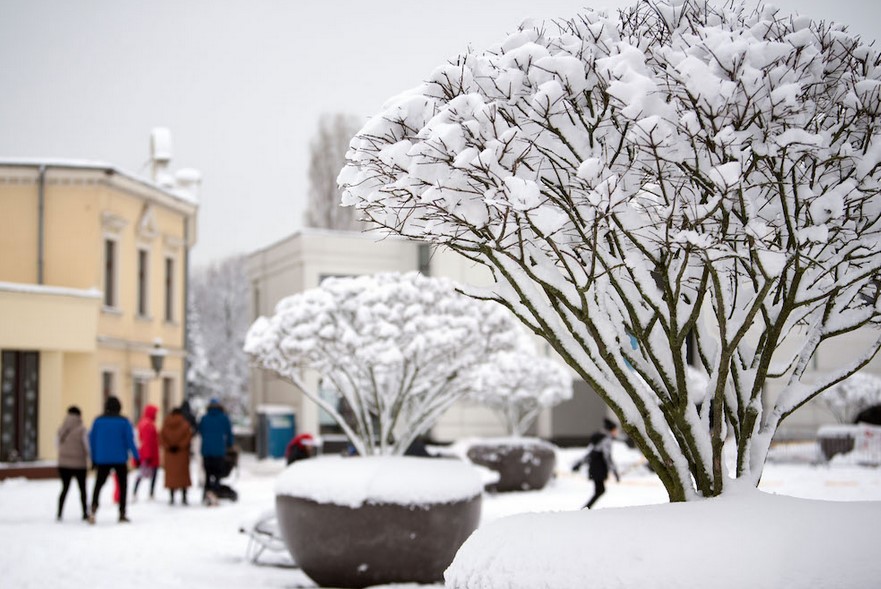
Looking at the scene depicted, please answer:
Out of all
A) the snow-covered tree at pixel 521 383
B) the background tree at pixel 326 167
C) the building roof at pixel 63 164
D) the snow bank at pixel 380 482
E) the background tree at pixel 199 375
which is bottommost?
the snow bank at pixel 380 482

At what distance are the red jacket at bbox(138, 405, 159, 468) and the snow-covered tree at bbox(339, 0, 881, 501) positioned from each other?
15.0 meters

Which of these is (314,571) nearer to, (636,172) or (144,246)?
(636,172)

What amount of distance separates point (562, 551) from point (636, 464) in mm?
26520

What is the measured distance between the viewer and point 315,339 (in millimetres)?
12586

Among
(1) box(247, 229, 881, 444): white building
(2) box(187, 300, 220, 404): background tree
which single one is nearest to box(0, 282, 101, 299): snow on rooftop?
(1) box(247, 229, 881, 444): white building

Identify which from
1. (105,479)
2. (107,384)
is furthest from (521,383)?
(105,479)

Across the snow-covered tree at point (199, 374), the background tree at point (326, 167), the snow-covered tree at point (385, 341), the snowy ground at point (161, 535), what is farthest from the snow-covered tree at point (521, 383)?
the snow-covered tree at point (199, 374)

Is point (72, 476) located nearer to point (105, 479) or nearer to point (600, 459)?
point (105, 479)

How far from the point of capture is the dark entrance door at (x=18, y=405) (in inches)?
973

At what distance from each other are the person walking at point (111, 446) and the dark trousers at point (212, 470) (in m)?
3.64

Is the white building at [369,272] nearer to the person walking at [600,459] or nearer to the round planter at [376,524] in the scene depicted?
the person walking at [600,459]

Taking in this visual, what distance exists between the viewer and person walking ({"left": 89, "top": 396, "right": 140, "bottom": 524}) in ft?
49.0

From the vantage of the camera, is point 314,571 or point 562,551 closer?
point 562,551

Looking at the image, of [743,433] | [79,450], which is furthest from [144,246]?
[743,433]
